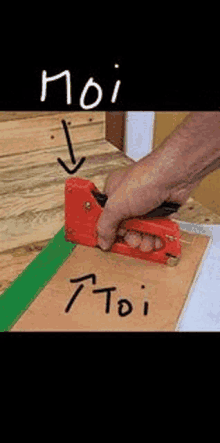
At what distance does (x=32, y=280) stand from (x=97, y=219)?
0.19 m

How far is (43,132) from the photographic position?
52.7 inches

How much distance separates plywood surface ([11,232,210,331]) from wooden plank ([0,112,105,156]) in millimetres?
462

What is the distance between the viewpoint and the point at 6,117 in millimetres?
1316

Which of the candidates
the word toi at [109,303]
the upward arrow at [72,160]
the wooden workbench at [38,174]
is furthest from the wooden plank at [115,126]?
the word toi at [109,303]

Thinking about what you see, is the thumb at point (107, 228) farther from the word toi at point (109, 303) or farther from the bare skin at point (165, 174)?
the word toi at point (109, 303)

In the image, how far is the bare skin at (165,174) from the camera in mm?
843

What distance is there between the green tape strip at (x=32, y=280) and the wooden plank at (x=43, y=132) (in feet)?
1.31

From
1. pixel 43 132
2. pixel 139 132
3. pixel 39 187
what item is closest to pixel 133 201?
pixel 39 187

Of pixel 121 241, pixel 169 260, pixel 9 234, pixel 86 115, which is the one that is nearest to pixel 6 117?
pixel 86 115

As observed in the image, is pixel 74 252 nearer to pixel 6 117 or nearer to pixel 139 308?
pixel 139 308

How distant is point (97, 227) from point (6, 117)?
55 centimetres

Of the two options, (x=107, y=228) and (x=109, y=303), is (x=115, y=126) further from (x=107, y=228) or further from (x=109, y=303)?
(x=109, y=303)
